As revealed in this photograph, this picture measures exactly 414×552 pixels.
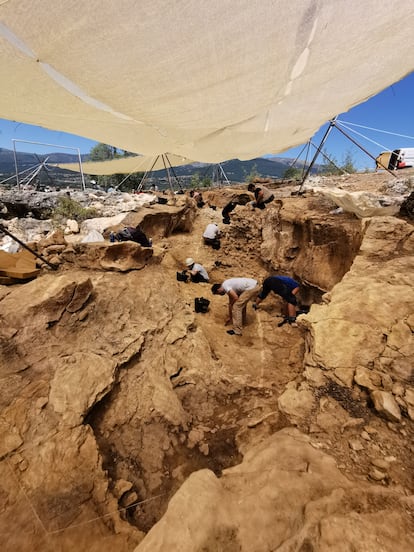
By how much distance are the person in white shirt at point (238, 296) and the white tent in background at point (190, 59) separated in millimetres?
2512

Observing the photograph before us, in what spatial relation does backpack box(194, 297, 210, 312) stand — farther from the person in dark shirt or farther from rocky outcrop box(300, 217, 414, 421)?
rocky outcrop box(300, 217, 414, 421)

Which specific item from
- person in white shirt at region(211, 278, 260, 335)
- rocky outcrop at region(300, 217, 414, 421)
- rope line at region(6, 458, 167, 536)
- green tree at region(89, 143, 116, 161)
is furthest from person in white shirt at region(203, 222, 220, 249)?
green tree at region(89, 143, 116, 161)

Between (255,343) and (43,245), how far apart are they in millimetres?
3476

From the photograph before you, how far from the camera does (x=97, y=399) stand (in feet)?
6.93

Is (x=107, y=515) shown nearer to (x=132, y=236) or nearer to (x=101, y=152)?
(x=132, y=236)

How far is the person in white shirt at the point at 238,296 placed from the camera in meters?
4.39

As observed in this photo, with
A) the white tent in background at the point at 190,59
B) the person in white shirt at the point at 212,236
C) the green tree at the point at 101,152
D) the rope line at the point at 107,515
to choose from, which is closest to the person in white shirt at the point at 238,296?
the white tent in background at the point at 190,59

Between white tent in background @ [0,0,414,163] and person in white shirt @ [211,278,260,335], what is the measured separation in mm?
2512

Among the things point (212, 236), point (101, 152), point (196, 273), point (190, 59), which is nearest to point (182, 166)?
point (101, 152)

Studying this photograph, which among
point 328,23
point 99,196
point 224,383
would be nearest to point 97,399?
point 224,383

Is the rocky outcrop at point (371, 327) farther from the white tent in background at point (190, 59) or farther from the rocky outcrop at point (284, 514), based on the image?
the white tent in background at point (190, 59)

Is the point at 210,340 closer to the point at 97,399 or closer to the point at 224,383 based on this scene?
the point at 224,383

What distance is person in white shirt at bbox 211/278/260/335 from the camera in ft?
14.4

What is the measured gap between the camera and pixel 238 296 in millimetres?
4648
